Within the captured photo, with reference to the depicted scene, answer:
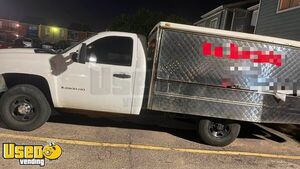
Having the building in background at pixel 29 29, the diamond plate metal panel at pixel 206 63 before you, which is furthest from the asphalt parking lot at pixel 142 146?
the building in background at pixel 29 29

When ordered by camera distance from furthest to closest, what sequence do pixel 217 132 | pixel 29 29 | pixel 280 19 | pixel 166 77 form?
pixel 29 29 → pixel 280 19 → pixel 217 132 → pixel 166 77

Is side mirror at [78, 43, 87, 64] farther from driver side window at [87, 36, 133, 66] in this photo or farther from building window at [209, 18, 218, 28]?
building window at [209, 18, 218, 28]

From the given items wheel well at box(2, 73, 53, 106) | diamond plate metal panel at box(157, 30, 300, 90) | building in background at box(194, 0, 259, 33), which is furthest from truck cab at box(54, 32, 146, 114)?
building in background at box(194, 0, 259, 33)

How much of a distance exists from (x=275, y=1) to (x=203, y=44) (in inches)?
311

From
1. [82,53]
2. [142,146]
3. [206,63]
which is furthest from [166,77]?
[82,53]

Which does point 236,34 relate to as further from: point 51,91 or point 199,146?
point 51,91

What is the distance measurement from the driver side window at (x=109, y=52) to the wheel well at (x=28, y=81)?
3.27ft

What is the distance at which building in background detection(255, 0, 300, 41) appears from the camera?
34.1 feet

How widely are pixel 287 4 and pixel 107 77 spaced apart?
27.9ft

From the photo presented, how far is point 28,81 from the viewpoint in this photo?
225 inches

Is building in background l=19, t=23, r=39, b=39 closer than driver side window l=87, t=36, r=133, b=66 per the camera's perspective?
No

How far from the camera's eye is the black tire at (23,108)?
5.52 m

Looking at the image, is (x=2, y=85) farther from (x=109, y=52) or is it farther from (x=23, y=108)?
(x=109, y=52)

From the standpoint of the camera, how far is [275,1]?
11844mm
